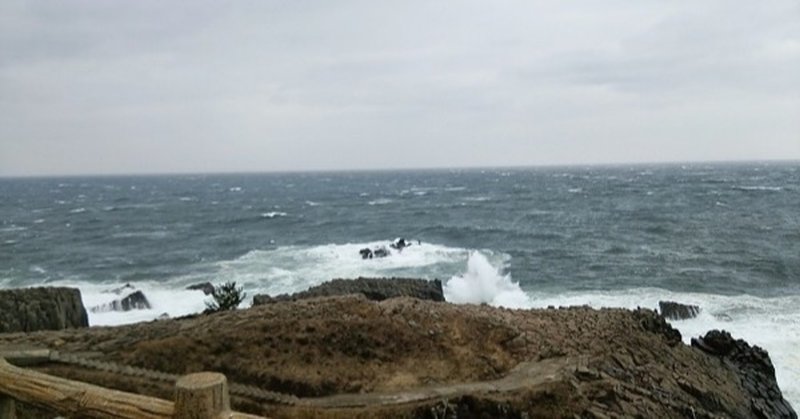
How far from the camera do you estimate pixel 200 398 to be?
3043 mm

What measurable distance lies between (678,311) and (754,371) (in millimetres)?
9473

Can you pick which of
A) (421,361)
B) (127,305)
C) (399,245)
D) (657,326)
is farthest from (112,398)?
(399,245)

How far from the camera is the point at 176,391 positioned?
3.09 m

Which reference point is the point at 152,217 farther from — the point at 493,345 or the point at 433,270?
the point at 493,345

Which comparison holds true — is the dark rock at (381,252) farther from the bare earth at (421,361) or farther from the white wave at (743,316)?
the bare earth at (421,361)

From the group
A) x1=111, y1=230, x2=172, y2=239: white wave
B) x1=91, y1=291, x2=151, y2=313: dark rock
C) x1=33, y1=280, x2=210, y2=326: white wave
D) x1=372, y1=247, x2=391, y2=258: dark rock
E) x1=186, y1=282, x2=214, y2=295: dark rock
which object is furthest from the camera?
x1=111, y1=230, x2=172, y2=239: white wave

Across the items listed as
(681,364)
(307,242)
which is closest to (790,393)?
(681,364)

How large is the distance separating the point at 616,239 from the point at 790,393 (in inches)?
1143

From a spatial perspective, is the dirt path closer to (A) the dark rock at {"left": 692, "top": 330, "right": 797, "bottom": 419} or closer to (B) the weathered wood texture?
(A) the dark rock at {"left": 692, "top": 330, "right": 797, "bottom": 419}

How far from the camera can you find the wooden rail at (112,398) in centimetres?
306

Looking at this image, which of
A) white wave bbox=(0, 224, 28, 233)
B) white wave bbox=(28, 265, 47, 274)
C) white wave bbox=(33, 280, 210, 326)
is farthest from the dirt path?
white wave bbox=(0, 224, 28, 233)

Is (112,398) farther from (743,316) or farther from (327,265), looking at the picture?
(327,265)

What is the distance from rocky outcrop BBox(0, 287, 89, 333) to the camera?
15578mm

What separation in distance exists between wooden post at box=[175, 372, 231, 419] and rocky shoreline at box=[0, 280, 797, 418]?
6397mm
